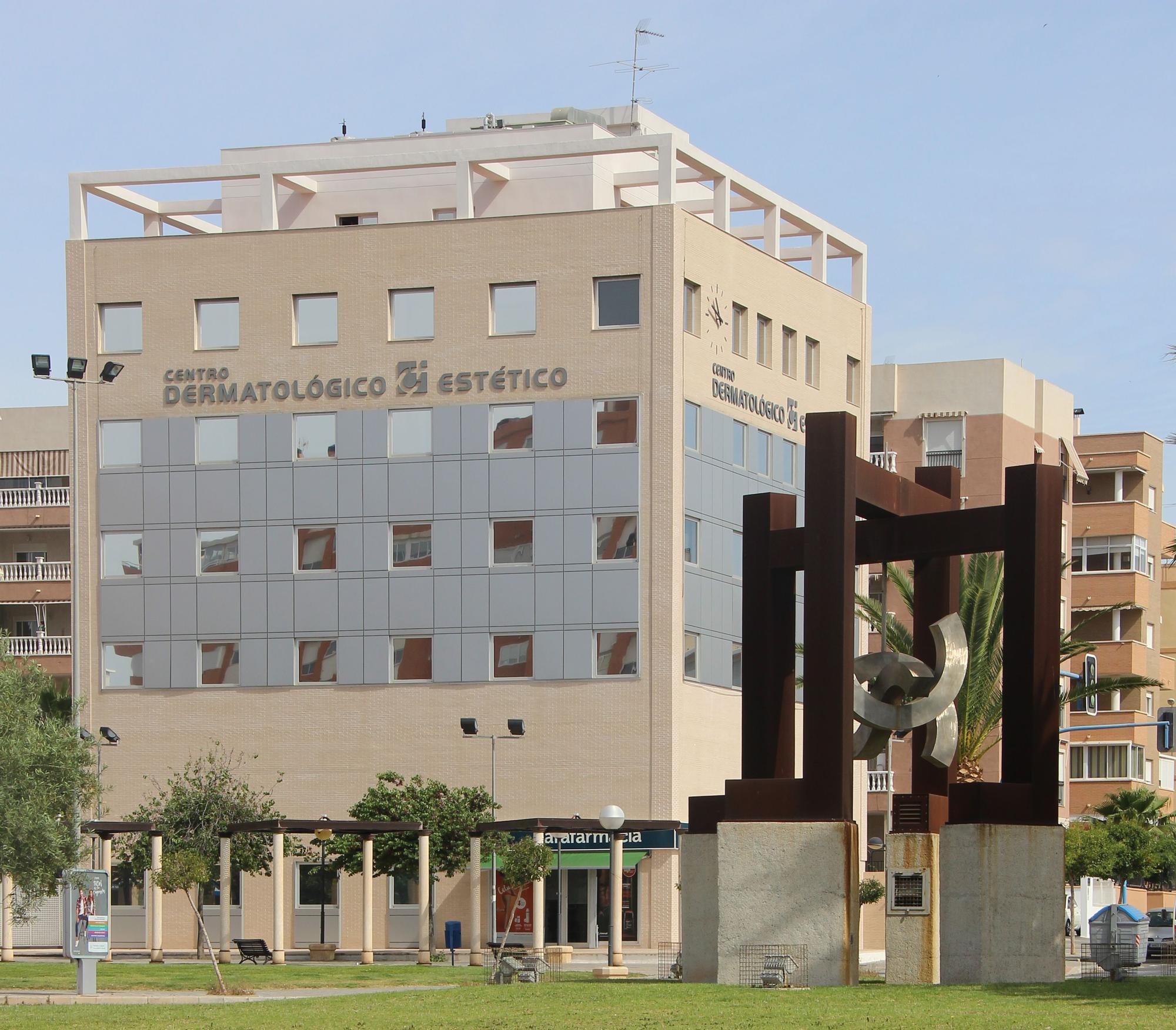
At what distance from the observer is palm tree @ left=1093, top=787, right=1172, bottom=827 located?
7938cm

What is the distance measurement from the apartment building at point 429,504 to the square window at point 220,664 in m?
0.11

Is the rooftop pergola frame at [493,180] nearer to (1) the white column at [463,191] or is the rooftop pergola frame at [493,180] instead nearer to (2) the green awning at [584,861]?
(1) the white column at [463,191]

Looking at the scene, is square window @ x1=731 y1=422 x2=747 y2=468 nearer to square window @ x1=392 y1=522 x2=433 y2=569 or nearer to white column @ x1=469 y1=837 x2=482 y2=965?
square window @ x1=392 y1=522 x2=433 y2=569

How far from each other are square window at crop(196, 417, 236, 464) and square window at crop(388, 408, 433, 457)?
5.07 meters

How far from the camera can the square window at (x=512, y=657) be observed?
197ft

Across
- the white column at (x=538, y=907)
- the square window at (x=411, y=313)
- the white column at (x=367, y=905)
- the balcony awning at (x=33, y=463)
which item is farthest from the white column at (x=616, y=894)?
the balcony awning at (x=33, y=463)

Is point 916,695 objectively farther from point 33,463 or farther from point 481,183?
point 33,463

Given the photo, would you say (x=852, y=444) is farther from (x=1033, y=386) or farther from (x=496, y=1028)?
(x=1033, y=386)

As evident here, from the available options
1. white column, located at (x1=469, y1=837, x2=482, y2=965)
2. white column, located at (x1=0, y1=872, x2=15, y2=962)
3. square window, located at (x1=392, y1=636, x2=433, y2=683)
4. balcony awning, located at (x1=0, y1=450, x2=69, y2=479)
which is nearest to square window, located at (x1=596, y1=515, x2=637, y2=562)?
square window, located at (x1=392, y1=636, x2=433, y2=683)

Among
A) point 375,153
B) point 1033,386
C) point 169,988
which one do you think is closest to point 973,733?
point 169,988

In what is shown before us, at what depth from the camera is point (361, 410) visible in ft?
201

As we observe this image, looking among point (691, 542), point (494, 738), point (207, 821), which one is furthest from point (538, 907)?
point (691, 542)

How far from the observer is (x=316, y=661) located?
6131 centimetres

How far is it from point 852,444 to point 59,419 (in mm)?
58351
